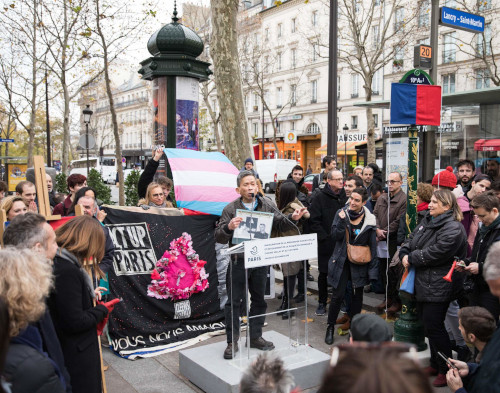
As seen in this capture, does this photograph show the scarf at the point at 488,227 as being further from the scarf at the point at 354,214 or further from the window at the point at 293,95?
the window at the point at 293,95

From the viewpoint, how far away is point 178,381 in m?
4.54

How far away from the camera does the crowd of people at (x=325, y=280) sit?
1.89m

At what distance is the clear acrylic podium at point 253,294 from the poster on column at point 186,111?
223 inches

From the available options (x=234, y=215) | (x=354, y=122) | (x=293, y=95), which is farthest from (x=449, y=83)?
(x=234, y=215)

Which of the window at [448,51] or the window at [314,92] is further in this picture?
the window at [314,92]

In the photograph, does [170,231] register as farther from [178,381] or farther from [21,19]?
[21,19]

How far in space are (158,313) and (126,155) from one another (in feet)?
246

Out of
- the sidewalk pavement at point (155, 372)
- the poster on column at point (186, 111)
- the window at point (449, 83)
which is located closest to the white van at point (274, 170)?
the window at point (449, 83)

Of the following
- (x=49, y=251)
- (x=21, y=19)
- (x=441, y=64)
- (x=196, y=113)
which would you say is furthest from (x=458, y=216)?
(x=441, y=64)

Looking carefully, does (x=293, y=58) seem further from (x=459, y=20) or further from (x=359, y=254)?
(x=359, y=254)

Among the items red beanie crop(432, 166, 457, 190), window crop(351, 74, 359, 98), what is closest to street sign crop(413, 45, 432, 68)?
red beanie crop(432, 166, 457, 190)

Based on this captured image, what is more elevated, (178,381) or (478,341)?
(478,341)

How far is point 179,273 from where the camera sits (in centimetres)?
564

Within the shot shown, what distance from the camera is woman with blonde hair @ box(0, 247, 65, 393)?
1874 mm
